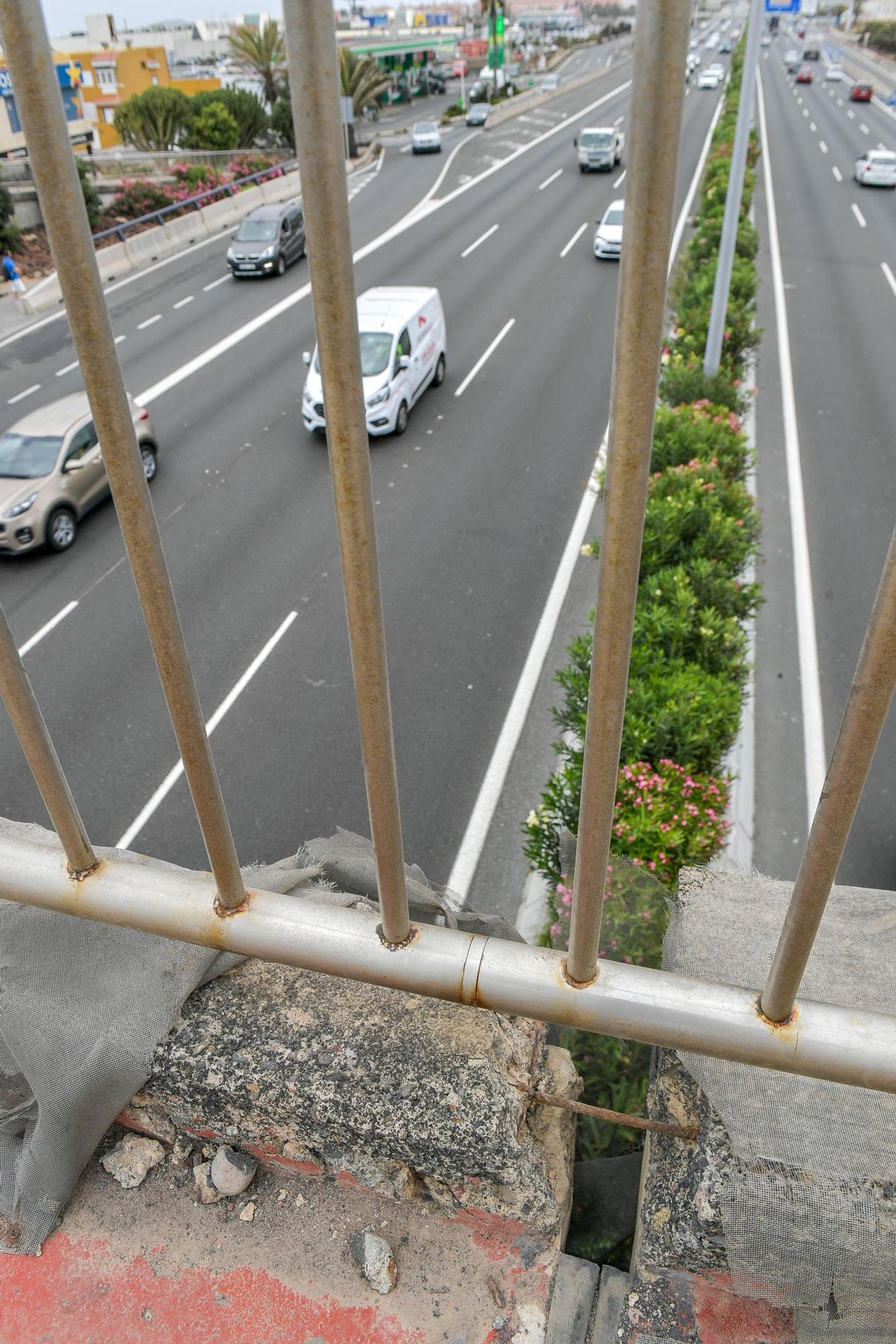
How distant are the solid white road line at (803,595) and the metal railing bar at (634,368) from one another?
291 centimetres

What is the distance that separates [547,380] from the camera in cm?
1942

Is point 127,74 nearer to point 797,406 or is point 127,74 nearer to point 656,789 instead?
point 797,406

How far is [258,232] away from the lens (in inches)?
1072

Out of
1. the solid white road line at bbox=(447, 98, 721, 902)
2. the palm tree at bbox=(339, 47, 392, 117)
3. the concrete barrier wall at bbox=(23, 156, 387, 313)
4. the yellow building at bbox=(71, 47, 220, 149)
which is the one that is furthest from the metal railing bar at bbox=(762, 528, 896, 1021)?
the yellow building at bbox=(71, 47, 220, 149)

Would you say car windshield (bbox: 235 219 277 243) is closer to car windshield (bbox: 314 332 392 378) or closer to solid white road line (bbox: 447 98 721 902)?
car windshield (bbox: 314 332 392 378)

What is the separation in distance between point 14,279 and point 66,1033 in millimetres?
29665

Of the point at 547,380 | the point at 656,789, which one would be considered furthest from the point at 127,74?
the point at 656,789

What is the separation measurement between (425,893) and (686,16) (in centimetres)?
262

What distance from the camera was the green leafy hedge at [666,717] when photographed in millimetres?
3760

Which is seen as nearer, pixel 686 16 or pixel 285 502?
pixel 686 16

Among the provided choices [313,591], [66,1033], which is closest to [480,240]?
[313,591]

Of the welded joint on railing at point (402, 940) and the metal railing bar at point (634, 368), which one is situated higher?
the metal railing bar at point (634, 368)

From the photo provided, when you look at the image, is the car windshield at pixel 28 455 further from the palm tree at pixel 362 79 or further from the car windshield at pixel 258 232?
the palm tree at pixel 362 79

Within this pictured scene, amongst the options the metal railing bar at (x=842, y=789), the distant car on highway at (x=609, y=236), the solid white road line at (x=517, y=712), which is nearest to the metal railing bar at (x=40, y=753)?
the metal railing bar at (x=842, y=789)
